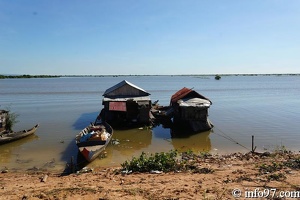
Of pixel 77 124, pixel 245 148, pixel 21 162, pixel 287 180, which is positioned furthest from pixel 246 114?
pixel 21 162

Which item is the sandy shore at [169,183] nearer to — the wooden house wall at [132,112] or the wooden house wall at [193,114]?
the wooden house wall at [193,114]

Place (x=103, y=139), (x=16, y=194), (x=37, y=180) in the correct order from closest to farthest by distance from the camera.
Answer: (x=16, y=194) < (x=37, y=180) < (x=103, y=139)

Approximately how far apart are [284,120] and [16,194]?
22.9 metres

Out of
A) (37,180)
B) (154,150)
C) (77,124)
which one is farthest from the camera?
(77,124)

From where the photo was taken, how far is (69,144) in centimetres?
1723

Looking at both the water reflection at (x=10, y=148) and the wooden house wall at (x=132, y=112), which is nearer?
the water reflection at (x=10, y=148)

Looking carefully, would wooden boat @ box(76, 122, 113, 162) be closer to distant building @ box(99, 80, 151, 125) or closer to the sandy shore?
the sandy shore

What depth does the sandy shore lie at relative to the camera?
26.3 ft

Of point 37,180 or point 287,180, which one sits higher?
point 287,180

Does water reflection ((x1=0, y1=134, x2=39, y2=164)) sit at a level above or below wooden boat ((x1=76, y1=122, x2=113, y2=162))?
below

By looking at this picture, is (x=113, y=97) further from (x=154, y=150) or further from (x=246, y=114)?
(x=246, y=114)

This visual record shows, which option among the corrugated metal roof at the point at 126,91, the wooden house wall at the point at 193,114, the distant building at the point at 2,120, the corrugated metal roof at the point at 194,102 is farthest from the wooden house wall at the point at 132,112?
the distant building at the point at 2,120

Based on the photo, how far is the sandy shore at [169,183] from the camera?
8016 millimetres

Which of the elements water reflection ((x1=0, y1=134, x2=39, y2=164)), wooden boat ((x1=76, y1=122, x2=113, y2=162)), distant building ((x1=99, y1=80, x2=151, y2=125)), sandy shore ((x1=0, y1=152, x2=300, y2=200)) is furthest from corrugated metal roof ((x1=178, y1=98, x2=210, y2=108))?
water reflection ((x1=0, y1=134, x2=39, y2=164))
